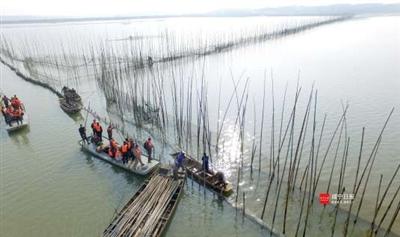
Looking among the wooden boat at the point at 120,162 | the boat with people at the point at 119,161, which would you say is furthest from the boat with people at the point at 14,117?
the wooden boat at the point at 120,162

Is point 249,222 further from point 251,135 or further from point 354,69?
point 354,69

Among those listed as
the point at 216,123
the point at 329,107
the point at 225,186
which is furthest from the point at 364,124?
the point at 225,186

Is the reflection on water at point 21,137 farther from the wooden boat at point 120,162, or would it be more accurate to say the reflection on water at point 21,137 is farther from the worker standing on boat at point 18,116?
the wooden boat at point 120,162

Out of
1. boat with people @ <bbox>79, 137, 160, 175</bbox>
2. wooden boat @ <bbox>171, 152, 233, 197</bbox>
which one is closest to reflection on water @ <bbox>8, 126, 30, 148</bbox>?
boat with people @ <bbox>79, 137, 160, 175</bbox>

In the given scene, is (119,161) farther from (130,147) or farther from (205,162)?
(205,162)

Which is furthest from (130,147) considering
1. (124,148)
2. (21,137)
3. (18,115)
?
(18,115)

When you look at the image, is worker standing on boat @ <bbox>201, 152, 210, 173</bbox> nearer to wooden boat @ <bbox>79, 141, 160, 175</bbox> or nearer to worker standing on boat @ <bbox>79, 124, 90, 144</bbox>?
wooden boat @ <bbox>79, 141, 160, 175</bbox>
